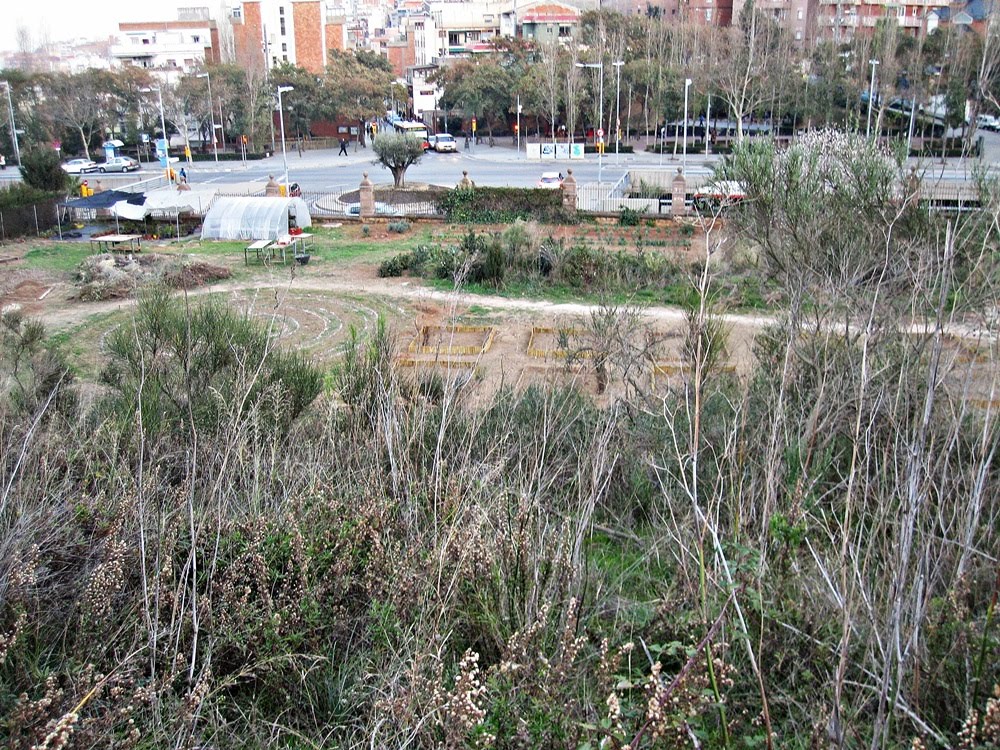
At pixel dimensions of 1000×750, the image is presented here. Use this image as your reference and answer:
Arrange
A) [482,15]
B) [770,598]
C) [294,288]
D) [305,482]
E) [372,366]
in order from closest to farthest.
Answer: [770,598] → [305,482] → [372,366] → [294,288] → [482,15]

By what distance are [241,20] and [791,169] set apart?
8199 centimetres

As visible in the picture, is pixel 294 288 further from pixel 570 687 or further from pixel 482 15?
pixel 482 15

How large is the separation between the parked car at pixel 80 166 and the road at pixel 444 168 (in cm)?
244

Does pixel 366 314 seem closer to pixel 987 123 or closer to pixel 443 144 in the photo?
pixel 443 144

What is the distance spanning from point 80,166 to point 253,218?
27090mm

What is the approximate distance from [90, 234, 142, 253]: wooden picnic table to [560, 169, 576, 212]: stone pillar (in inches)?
521

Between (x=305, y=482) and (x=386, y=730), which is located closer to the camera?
(x=386, y=730)

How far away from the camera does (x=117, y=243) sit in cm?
2759

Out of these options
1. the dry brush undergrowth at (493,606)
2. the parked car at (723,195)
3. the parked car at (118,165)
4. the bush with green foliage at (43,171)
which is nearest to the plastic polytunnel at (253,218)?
the bush with green foliage at (43,171)

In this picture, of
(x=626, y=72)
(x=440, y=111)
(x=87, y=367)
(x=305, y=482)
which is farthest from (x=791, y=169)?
(x=440, y=111)

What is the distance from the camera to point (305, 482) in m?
6.21

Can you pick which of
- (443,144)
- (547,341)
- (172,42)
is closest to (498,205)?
(547,341)

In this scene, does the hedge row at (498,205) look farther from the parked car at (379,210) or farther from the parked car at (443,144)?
the parked car at (443,144)

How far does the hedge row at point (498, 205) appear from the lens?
103ft
